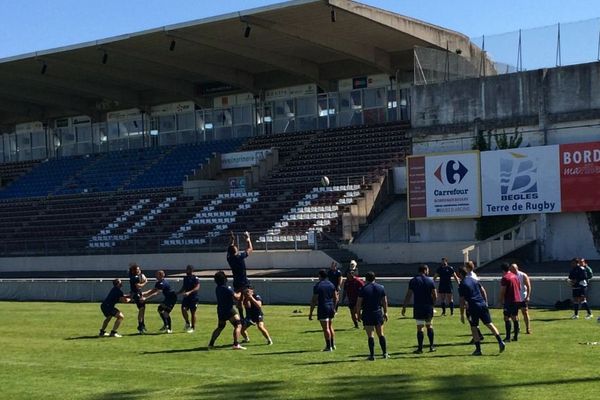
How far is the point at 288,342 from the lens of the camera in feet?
73.9

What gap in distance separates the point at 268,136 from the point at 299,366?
39743mm

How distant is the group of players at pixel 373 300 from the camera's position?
19.2 meters

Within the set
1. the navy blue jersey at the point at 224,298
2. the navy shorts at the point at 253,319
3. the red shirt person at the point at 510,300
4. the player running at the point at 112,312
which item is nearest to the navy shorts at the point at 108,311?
the player running at the point at 112,312

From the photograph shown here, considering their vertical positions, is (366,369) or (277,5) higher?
(277,5)

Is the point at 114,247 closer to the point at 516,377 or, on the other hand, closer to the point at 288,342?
the point at 288,342

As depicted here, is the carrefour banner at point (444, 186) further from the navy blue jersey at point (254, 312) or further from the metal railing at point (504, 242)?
the navy blue jersey at point (254, 312)

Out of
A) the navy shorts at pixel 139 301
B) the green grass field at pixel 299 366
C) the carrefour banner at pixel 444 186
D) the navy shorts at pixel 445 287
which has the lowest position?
the green grass field at pixel 299 366

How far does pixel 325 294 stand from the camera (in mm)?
20719

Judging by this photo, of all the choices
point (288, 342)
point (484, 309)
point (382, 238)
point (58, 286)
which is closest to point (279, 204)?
point (382, 238)

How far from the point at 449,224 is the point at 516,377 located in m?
27.5

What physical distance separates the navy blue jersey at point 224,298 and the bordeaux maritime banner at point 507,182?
21857 millimetres

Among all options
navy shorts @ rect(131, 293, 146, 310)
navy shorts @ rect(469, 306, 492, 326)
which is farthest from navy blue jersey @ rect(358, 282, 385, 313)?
navy shorts @ rect(131, 293, 146, 310)

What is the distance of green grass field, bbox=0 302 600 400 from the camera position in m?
15.7

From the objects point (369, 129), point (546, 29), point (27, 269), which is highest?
point (546, 29)
